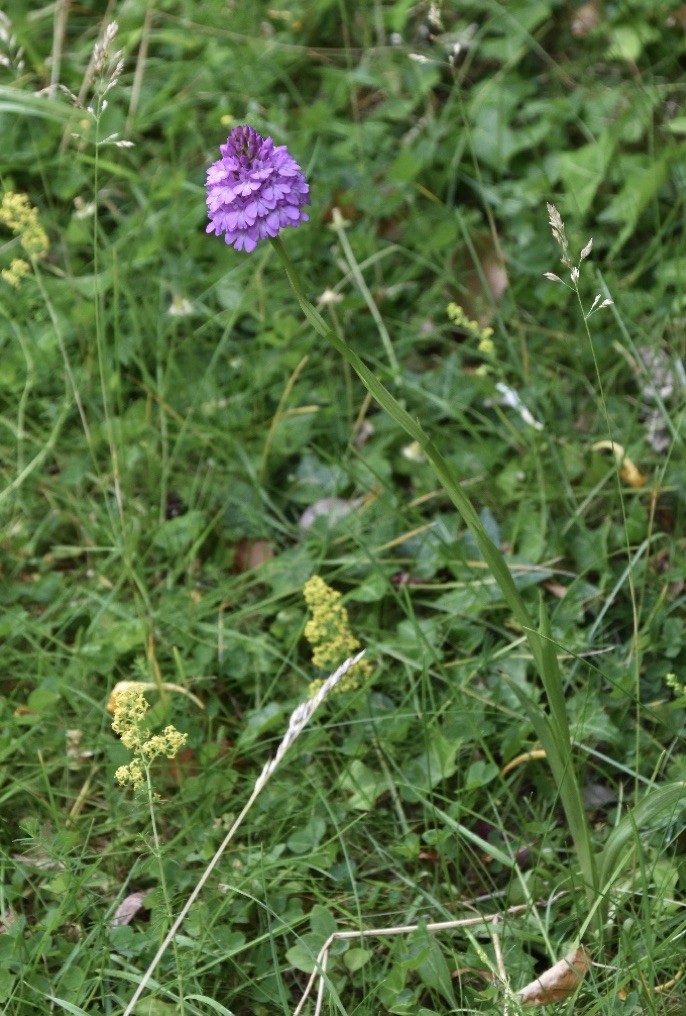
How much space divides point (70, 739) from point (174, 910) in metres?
0.36

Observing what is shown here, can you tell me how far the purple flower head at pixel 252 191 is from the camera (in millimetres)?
1190

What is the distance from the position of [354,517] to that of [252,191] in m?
0.95

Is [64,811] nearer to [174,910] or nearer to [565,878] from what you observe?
[174,910]

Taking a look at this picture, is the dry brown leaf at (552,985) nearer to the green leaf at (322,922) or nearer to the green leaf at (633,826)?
the green leaf at (633,826)

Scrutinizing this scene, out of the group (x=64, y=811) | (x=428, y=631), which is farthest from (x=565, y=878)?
(x=64, y=811)

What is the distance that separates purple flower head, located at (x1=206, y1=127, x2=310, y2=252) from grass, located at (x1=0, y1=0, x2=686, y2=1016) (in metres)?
0.24

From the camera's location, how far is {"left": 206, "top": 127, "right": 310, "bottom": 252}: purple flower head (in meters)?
1.19

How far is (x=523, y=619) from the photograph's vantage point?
53.2 inches

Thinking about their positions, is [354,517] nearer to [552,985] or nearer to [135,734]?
[135,734]

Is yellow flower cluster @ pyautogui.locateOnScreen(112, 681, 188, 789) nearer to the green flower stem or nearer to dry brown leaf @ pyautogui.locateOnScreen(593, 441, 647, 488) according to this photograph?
the green flower stem

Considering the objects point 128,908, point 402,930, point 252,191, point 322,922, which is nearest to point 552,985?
point 402,930

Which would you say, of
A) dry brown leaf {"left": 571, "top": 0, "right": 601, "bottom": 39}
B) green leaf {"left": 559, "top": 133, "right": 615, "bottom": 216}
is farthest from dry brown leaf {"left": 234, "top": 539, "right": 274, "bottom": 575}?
dry brown leaf {"left": 571, "top": 0, "right": 601, "bottom": 39}

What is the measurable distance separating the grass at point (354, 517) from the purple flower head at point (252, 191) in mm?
235

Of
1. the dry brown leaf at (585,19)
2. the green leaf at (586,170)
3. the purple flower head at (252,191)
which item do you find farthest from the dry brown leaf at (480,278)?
the purple flower head at (252,191)
